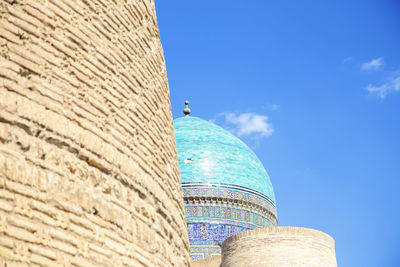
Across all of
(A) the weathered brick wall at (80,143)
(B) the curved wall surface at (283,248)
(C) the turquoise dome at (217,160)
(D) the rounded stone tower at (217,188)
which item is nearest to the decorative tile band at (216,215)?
(D) the rounded stone tower at (217,188)

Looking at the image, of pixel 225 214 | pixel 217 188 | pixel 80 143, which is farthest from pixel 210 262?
pixel 80 143

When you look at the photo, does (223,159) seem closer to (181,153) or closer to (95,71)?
(181,153)

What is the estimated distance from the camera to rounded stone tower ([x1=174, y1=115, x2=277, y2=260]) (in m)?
12.6

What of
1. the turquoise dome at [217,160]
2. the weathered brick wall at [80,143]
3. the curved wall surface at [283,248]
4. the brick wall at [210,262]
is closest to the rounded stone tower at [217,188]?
the turquoise dome at [217,160]

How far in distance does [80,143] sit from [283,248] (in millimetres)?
5555

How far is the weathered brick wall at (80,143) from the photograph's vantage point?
171 centimetres

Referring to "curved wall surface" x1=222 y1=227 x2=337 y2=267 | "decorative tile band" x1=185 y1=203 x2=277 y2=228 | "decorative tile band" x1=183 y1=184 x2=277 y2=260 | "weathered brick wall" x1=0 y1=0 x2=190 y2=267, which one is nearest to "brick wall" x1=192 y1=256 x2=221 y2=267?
"decorative tile band" x1=183 y1=184 x2=277 y2=260

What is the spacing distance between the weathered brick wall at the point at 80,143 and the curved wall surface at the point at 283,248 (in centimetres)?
459

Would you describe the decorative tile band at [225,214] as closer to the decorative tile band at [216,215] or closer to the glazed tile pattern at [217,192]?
the decorative tile band at [216,215]

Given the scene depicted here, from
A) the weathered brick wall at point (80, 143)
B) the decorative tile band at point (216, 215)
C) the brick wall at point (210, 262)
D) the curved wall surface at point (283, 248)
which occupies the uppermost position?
the decorative tile band at point (216, 215)

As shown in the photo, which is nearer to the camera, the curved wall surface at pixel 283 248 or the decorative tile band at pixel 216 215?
the curved wall surface at pixel 283 248

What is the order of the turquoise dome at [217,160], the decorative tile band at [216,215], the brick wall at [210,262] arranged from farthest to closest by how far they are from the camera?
1. the turquoise dome at [217,160]
2. the decorative tile band at [216,215]
3. the brick wall at [210,262]

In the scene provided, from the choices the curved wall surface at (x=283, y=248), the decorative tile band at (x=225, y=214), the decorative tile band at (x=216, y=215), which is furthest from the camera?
the decorative tile band at (x=225, y=214)

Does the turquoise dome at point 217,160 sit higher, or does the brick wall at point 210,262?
the turquoise dome at point 217,160
